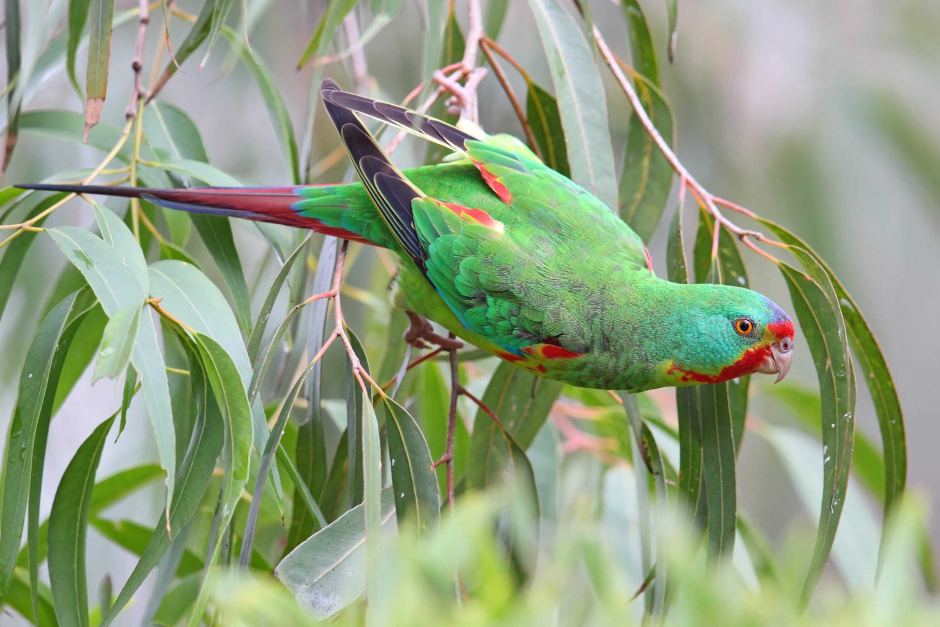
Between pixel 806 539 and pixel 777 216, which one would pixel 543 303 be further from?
pixel 777 216

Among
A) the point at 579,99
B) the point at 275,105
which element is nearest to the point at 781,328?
the point at 579,99

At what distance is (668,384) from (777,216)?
2.72 meters

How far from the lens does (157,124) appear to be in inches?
72.4

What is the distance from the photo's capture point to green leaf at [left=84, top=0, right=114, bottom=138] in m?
1.35

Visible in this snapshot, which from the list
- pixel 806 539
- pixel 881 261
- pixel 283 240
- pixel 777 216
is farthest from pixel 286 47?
pixel 806 539

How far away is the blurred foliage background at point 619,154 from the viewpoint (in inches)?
85.3

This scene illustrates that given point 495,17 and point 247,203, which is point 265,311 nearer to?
point 247,203

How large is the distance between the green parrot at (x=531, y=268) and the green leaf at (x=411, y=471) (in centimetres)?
23

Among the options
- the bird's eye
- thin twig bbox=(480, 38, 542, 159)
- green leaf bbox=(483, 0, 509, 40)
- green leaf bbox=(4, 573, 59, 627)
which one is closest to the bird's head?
the bird's eye

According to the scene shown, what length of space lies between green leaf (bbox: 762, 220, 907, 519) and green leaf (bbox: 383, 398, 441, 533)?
2.30ft

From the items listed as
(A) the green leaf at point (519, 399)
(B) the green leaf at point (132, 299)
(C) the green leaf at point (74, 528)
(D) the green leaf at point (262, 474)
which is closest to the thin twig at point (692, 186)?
(A) the green leaf at point (519, 399)

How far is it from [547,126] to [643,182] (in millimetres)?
244

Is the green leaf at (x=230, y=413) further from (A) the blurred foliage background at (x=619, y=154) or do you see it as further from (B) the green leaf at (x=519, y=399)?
(B) the green leaf at (x=519, y=399)

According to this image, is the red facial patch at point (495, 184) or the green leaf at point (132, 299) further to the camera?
the red facial patch at point (495, 184)
